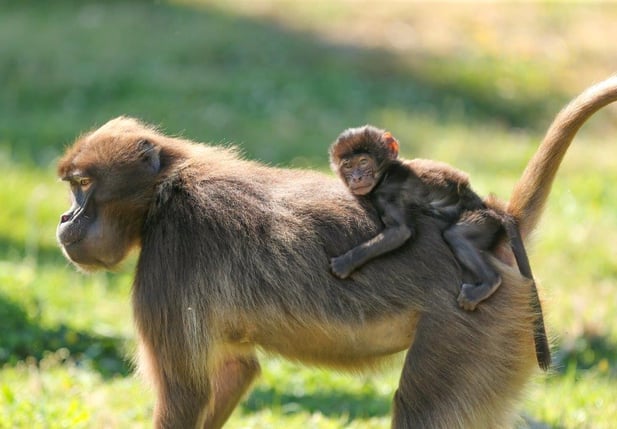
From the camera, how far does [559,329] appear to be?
8039 millimetres

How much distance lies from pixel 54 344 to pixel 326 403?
2.05 metres

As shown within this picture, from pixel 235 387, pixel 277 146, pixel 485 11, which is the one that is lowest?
pixel 235 387

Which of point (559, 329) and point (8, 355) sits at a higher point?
point (8, 355)

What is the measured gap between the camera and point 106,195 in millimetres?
5445

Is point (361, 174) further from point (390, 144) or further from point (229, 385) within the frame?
point (229, 385)

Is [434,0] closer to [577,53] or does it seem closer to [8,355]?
[577,53]

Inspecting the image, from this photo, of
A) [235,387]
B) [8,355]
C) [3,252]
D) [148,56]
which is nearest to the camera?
[235,387]

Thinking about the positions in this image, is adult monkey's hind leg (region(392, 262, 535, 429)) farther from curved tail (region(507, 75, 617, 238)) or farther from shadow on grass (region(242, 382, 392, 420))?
shadow on grass (region(242, 382, 392, 420))

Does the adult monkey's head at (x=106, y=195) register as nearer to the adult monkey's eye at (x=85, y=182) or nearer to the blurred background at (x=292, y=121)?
the adult monkey's eye at (x=85, y=182)

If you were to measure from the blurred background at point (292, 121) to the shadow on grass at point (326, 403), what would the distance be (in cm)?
2

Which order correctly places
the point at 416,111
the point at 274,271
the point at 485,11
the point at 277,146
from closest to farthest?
1. the point at 274,271
2. the point at 277,146
3. the point at 416,111
4. the point at 485,11

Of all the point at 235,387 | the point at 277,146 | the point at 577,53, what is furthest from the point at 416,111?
the point at 235,387

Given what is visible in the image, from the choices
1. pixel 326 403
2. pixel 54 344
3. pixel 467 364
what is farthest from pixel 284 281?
pixel 54 344

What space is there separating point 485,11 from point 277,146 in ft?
19.8
